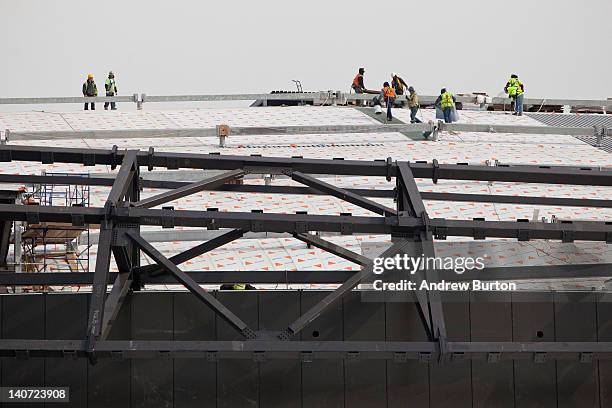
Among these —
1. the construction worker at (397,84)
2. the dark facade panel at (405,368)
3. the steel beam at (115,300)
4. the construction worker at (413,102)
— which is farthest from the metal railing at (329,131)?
the dark facade panel at (405,368)

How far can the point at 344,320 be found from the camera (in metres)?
12.8

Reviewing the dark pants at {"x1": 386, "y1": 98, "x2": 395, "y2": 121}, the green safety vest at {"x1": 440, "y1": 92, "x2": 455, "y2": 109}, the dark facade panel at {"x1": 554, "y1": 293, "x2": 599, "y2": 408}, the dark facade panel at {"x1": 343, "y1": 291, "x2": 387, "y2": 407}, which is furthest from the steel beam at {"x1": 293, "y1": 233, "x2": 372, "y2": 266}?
the dark pants at {"x1": 386, "y1": 98, "x2": 395, "y2": 121}

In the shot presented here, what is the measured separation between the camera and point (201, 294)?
11.9 m

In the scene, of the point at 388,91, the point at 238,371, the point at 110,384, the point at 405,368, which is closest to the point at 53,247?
the point at 110,384

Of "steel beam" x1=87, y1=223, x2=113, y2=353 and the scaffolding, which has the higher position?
"steel beam" x1=87, y1=223, x2=113, y2=353

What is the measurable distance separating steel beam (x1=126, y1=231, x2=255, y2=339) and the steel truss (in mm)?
12

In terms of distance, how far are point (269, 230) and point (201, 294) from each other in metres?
0.98

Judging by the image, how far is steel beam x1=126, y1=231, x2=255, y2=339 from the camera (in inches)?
458

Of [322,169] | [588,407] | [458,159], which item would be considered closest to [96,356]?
[322,169]

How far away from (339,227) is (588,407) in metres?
3.41

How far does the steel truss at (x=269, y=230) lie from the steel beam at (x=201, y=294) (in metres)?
0.01

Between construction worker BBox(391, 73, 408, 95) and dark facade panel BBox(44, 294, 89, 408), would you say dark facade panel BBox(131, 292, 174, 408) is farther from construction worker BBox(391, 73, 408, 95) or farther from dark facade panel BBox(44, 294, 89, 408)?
construction worker BBox(391, 73, 408, 95)

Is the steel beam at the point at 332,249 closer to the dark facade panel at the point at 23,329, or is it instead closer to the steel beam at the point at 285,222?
the steel beam at the point at 285,222

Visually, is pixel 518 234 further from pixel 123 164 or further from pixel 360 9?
pixel 360 9
